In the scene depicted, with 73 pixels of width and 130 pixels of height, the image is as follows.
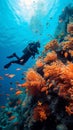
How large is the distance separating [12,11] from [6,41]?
625 inches

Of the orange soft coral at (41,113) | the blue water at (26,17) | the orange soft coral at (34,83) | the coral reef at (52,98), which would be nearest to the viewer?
the coral reef at (52,98)

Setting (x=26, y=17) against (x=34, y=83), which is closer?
(x=34, y=83)

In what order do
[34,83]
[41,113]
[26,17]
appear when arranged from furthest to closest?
1. [26,17]
2. [34,83]
3. [41,113]

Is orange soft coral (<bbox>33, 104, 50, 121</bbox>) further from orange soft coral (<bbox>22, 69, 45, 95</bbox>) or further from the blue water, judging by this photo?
the blue water

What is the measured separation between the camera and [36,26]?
3002 centimetres

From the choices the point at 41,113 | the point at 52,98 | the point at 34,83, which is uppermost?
the point at 34,83

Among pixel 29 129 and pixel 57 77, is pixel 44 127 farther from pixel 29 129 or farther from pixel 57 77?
pixel 57 77

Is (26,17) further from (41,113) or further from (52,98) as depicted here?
(41,113)

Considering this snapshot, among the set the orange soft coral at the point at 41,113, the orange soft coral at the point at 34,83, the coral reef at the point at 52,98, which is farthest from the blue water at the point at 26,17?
the orange soft coral at the point at 41,113

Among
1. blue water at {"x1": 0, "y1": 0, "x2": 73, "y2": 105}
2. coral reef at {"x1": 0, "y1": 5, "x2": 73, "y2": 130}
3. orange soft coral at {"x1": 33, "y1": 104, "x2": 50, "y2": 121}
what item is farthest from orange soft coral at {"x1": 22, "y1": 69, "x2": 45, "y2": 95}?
blue water at {"x1": 0, "y1": 0, "x2": 73, "y2": 105}

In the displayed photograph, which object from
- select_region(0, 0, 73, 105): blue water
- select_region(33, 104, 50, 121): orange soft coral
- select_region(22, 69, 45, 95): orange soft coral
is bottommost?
select_region(33, 104, 50, 121): orange soft coral

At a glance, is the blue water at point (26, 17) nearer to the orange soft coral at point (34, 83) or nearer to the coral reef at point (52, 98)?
the orange soft coral at point (34, 83)

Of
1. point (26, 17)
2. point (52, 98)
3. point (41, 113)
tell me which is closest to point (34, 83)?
point (52, 98)

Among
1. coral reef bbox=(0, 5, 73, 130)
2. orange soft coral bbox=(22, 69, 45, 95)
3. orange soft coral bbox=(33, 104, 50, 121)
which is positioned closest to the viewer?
coral reef bbox=(0, 5, 73, 130)
